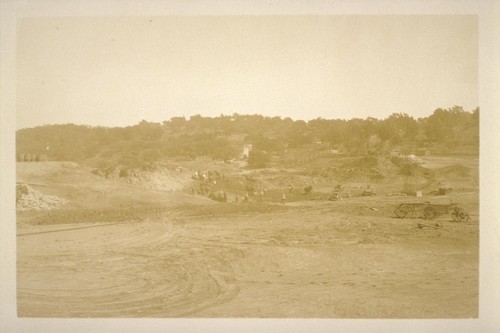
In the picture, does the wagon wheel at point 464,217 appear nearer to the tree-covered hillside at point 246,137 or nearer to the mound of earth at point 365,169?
the tree-covered hillside at point 246,137

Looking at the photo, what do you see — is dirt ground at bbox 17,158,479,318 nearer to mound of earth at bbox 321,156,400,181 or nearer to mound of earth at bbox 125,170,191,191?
mound of earth at bbox 125,170,191,191

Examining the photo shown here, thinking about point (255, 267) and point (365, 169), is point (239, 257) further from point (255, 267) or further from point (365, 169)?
point (365, 169)

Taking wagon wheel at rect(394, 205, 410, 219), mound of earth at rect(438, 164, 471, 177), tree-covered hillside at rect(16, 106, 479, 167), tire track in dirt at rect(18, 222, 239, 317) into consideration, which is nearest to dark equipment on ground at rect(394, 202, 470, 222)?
wagon wheel at rect(394, 205, 410, 219)

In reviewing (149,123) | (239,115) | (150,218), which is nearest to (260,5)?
(239,115)

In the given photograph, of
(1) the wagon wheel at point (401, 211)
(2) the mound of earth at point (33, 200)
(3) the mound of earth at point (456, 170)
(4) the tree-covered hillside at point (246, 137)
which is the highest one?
(4) the tree-covered hillside at point (246, 137)

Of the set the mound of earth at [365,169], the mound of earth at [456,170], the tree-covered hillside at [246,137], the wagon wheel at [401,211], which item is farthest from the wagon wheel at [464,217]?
the mound of earth at [365,169]
